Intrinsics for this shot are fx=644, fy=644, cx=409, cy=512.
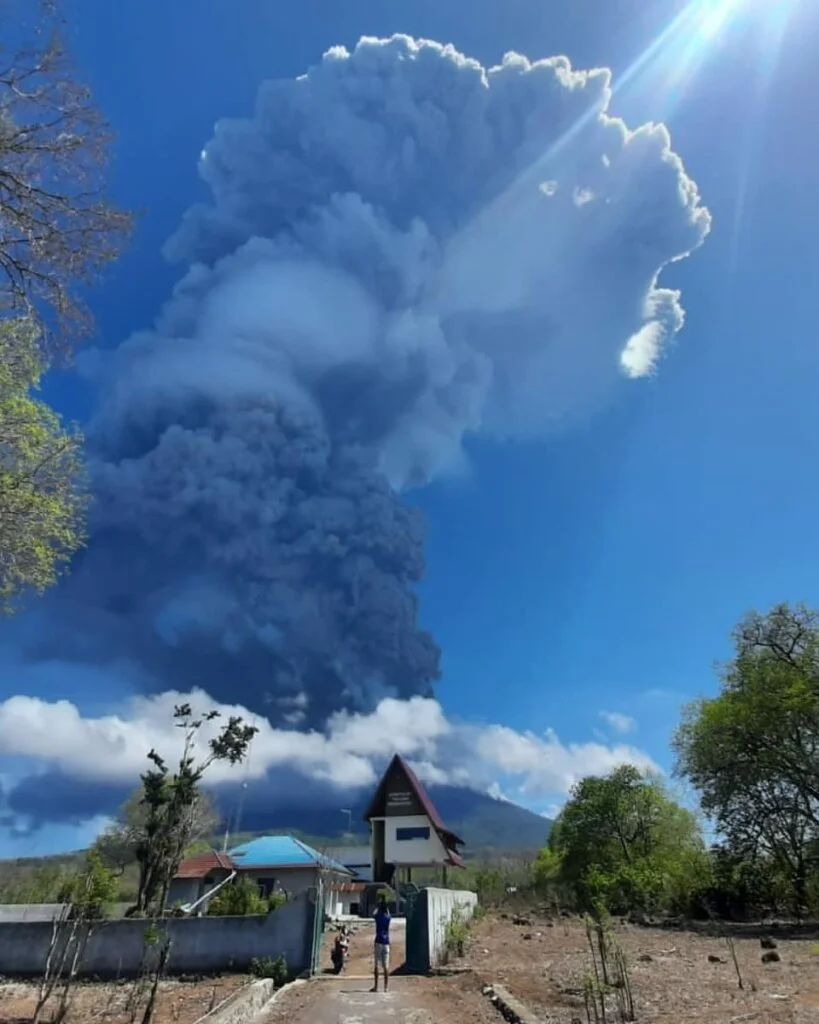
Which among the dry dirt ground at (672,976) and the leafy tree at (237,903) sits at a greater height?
the leafy tree at (237,903)

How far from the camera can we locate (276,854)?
3734cm

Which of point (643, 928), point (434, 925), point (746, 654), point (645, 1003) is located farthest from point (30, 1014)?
point (746, 654)

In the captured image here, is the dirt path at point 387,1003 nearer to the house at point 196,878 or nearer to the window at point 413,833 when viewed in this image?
the house at point 196,878

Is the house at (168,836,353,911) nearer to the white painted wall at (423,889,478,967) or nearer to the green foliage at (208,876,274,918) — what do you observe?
the green foliage at (208,876,274,918)

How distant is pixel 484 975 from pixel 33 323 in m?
14.5

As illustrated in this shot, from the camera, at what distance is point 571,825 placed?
49.6 metres

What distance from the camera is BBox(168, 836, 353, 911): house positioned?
33.6m

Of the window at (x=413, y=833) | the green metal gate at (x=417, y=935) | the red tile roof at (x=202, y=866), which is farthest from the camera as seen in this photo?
the window at (x=413, y=833)

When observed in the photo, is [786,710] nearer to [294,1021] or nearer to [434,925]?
[434,925]

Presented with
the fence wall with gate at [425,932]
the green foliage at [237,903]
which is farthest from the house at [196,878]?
the fence wall with gate at [425,932]

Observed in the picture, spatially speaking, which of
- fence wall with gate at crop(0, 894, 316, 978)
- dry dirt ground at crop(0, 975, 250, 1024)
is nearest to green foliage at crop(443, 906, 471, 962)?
fence wall with gate at crop(0, 894, 316, 978)

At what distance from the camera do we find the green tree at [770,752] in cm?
2645

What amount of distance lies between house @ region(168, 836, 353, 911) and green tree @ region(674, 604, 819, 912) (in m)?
19.5

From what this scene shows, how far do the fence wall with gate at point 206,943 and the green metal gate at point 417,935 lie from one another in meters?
2.47
